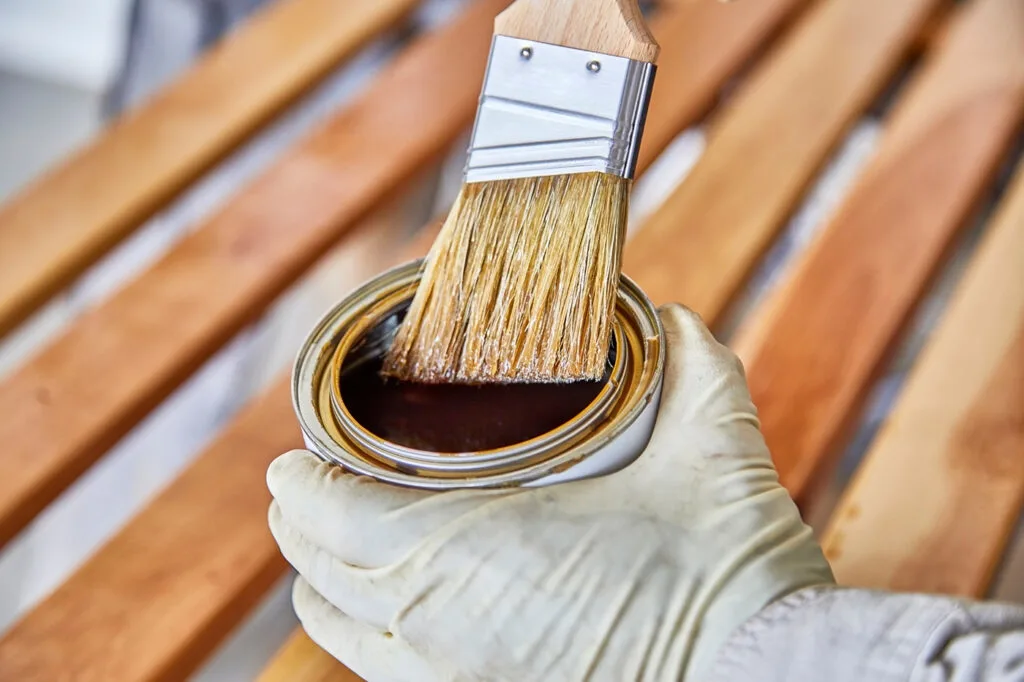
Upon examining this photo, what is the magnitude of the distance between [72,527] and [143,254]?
712mm

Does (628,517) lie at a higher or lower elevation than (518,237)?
lower

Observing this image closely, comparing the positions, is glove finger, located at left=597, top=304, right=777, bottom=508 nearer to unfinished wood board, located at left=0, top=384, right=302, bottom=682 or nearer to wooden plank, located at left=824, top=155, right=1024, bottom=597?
wooden plank, located at left=824, top=155, right=1024, bottom=597

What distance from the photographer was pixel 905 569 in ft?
3.77

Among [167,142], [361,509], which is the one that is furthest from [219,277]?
[361,509]

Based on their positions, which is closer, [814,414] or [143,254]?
[814,414]

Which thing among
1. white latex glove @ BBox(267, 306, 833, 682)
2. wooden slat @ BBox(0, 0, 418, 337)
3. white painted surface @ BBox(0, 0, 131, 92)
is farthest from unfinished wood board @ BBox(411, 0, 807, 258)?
white painted surface @ BBox(0, 0, 131, 92)

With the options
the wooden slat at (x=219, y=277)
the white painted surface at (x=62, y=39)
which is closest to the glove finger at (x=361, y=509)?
the wooden slat at (x=219, y=277)

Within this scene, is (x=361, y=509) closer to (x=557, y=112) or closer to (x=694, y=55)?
(x=557, y=112)

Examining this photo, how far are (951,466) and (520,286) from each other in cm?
77

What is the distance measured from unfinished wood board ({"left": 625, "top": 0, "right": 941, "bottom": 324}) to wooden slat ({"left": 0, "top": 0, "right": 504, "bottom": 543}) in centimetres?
46

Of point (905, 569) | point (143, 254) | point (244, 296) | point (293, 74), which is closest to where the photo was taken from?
point (905, 569)

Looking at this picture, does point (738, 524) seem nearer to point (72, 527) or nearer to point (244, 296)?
point (244, 296)

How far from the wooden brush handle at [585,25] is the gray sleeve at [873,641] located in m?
0.45

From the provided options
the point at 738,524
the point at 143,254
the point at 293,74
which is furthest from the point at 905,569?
the point at 143,254
